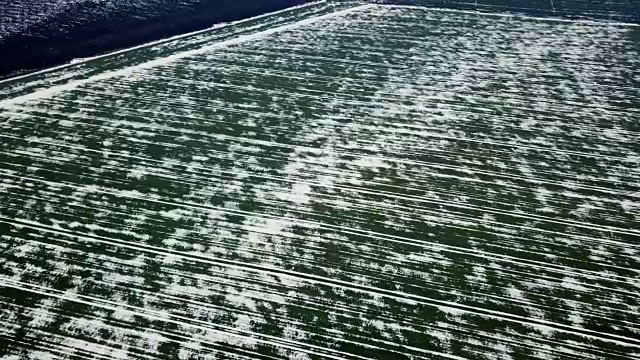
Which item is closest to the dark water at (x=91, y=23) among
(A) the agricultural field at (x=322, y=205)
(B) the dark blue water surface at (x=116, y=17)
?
(B) the dark blue water surface at (x=116, y=17)

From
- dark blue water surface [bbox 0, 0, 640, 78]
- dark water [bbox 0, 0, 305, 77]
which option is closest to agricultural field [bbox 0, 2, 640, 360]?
dark water [bbox 0, 0, 305, 77]

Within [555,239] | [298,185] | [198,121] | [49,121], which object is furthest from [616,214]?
[49,121]

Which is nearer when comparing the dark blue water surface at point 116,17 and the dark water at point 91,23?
the dark water at point 91,23

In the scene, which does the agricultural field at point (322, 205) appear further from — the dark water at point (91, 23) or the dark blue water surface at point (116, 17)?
the dark blue water surface at point (116, 17)

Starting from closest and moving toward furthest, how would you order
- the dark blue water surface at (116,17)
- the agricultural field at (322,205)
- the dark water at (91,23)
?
the agricultural field at (322,205), the dark water at (91,23), the dark blue water surface at (116,17)

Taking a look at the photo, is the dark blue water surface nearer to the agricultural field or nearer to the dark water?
the dark water

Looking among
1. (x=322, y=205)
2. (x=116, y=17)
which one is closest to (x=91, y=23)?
(x=116, y=17)
